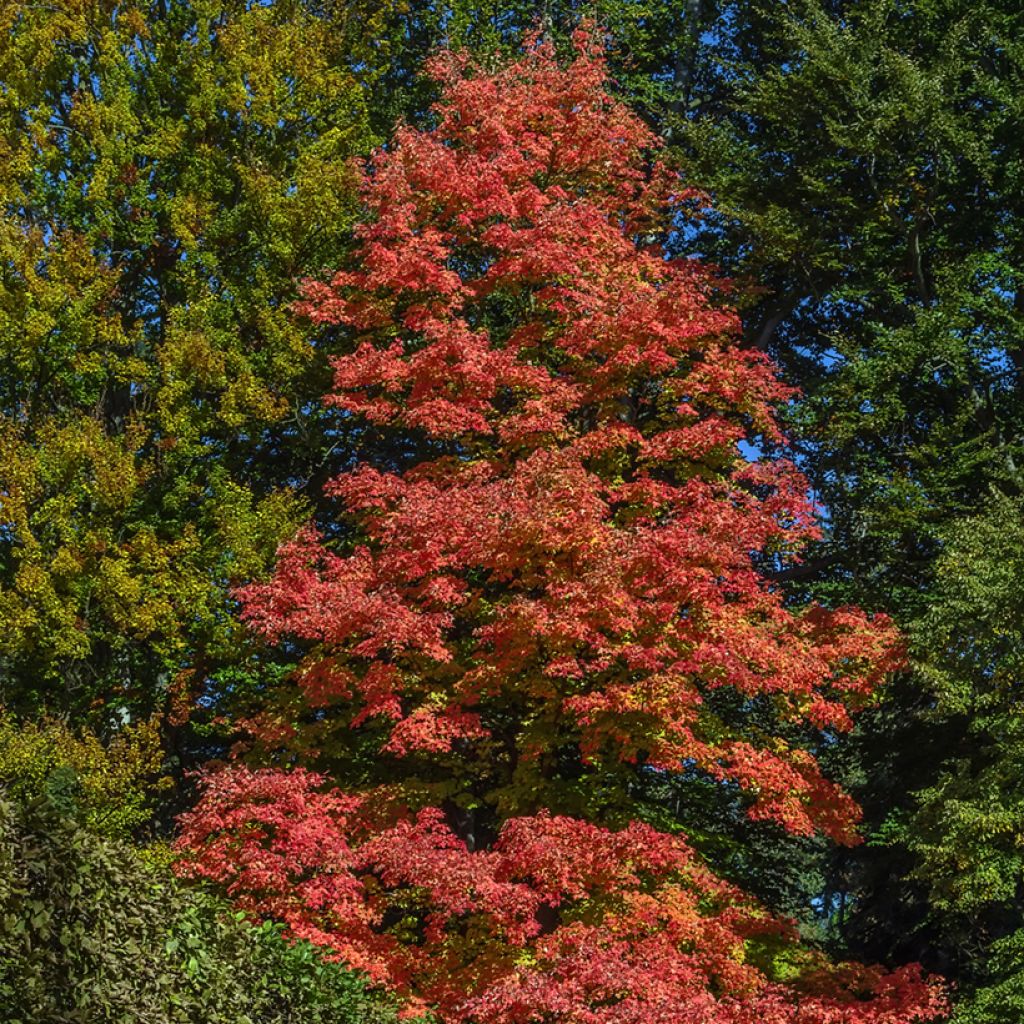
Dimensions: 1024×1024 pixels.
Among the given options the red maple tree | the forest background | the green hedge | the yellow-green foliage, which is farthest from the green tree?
the green hedge

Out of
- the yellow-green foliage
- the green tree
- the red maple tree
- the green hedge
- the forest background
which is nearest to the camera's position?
the green hedge

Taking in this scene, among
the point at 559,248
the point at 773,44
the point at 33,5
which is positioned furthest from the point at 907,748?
the point at 33,5

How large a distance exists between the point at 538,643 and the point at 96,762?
20.0 ft

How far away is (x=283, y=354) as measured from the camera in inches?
745

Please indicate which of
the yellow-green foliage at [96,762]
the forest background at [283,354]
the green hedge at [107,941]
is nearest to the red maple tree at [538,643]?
the forest background at [283,354]

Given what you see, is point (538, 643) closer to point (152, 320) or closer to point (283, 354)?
point (283, 354)

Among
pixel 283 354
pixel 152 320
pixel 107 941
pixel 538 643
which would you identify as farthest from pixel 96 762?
pixel 107 941

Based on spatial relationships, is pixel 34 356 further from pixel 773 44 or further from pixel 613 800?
pixel 773 44

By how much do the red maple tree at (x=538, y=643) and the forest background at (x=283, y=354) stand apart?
1.37m

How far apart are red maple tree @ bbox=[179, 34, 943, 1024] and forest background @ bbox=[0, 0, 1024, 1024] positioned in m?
1.37

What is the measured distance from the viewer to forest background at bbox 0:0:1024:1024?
16.7 metres

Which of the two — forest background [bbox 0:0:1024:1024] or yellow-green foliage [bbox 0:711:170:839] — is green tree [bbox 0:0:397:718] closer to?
forest background [bbox 0:0:1024:1024]

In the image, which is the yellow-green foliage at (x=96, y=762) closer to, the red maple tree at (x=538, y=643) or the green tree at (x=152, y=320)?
the green tree at (x=152, y=320)

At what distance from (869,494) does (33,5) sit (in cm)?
1501
